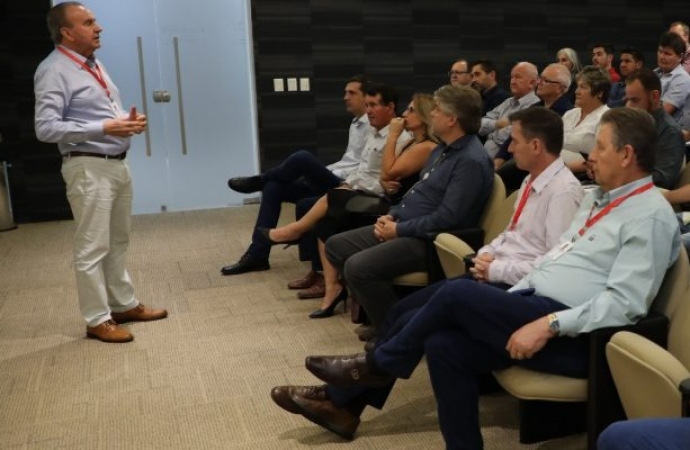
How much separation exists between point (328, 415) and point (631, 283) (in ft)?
3.80

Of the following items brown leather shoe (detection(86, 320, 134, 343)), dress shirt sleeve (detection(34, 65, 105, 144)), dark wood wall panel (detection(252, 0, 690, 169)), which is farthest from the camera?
dark wood wall panel (detection(252, 0, 690, 169))

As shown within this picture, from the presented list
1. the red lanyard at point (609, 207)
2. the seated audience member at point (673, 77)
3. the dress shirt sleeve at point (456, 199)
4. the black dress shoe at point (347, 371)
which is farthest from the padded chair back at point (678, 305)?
the seated audience member at point (673, 77)

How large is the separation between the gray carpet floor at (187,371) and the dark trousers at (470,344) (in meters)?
0.42

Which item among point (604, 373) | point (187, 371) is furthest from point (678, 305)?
point (187, 371)

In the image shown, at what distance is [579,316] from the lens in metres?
1.94

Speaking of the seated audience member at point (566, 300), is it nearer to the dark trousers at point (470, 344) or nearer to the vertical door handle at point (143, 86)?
the dark trousers at point (470, 344)

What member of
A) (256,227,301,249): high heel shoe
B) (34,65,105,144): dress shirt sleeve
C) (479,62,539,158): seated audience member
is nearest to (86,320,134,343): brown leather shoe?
(34,65,105,144): dress shirt sleeve

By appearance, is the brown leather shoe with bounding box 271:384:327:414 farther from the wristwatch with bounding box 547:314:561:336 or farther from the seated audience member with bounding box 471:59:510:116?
the seated audience member with bounding box 471:59:510:116

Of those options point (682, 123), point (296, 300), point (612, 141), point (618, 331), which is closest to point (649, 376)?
point (618, 331)

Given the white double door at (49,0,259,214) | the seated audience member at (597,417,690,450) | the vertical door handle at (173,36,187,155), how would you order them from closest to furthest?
1. the seated audience member at (597,417,690,450)
2. the white double door at (49,0,259,214)
3. the vertical door handle at (173,36,187,155)

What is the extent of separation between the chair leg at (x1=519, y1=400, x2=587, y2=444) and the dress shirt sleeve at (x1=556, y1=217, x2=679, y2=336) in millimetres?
495

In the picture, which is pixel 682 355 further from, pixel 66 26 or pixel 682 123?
pixel 682 123

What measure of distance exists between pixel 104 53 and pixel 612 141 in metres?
5.66

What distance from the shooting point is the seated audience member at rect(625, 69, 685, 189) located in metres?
3.31
